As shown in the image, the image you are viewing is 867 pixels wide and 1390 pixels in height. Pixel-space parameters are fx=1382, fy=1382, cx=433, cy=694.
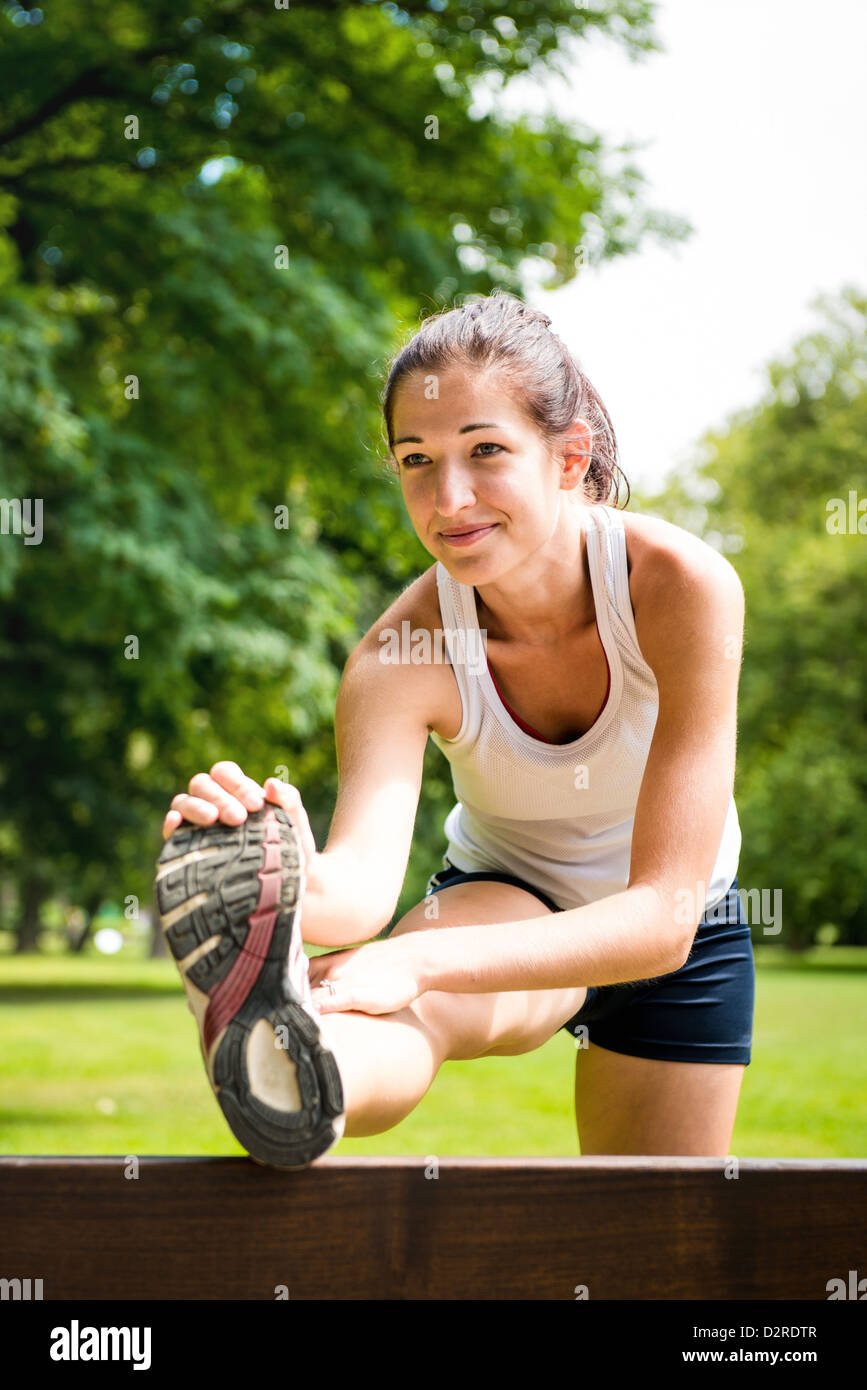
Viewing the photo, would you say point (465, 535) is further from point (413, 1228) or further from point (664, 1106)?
point (664, 1106)

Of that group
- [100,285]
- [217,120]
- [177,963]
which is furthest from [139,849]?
[177,963]

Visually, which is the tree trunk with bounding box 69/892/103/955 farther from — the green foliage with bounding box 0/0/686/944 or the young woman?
the young woman

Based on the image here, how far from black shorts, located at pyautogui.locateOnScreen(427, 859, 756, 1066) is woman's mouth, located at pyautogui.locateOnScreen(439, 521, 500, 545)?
736mm

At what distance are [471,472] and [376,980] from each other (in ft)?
2.67

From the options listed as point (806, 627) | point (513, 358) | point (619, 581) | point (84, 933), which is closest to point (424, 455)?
point (513, 358)

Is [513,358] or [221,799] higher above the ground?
[513,358]

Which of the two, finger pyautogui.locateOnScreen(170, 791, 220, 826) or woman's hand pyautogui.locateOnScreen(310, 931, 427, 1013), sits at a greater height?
finger pyautogui.locateOnScreen(170, 791, 220, 826)

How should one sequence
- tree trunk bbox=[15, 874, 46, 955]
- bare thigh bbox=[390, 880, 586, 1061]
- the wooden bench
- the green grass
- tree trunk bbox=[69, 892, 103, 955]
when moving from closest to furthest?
the wooden bench
bare thigh bbox=[390, 880, 586, 1061]
the green grass
tree trunk bbox=[15, 874, 46, 955]
tree trunk bbox=[69, 892, 103, 955]

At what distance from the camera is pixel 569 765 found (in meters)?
2.44

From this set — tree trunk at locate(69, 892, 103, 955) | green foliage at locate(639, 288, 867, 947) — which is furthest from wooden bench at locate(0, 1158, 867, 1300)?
tree trunk at locate(69, 892, 103, 955)

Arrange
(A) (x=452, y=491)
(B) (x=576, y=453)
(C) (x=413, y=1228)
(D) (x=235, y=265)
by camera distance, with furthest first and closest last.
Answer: (D) (x=235, y=265)
(B) (x=576, y=453)
(A) (x=452, y=491)
(C) (x=413, y=1228)

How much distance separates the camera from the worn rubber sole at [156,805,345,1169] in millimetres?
1524

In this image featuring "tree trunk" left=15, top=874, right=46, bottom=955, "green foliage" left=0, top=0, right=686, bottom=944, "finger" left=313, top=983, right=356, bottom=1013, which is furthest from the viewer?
"tree trunk" left=15, top=874, right=46, bottom=955

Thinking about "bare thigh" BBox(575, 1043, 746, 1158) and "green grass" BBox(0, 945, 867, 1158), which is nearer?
"bare thigh" BBox(575, 1043, 746, 1158)
